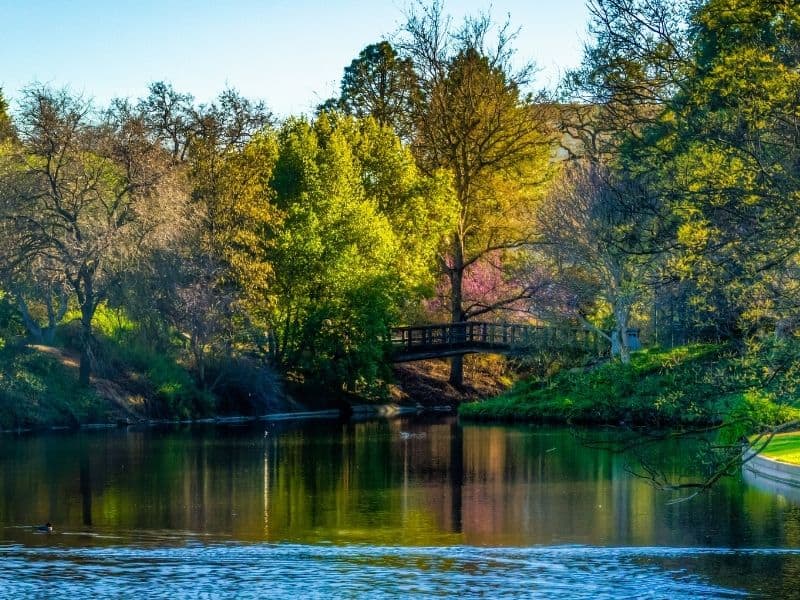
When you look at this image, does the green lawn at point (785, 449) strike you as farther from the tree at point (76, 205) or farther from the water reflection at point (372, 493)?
the tree at point (76, 205)

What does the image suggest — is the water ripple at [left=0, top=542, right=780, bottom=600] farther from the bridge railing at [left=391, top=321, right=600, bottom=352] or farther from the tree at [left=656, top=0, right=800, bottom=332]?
the bridge railing at [left=391, top=321, right=600, bottom=352]

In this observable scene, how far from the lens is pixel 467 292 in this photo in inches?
2579

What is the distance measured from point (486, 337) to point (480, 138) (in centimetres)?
954

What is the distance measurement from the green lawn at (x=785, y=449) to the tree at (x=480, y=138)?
30.5 meters

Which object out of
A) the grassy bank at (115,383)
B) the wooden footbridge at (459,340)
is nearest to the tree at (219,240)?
the grassy bank at (115,383)

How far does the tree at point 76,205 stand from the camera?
4594 centimetres

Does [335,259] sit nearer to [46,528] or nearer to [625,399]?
[625,399]

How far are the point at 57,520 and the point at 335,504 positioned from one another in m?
5.39

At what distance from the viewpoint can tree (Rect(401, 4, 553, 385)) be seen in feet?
203

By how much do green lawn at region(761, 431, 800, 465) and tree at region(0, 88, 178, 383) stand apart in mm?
24540

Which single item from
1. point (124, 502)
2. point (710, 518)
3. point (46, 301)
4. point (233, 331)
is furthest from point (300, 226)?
point (710, 518)

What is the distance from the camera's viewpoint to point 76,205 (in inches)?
1836

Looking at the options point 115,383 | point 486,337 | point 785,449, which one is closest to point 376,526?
point 785,449

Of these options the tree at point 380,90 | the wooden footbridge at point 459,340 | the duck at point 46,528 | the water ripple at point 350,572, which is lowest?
Result: the water ripple at point 350,572
